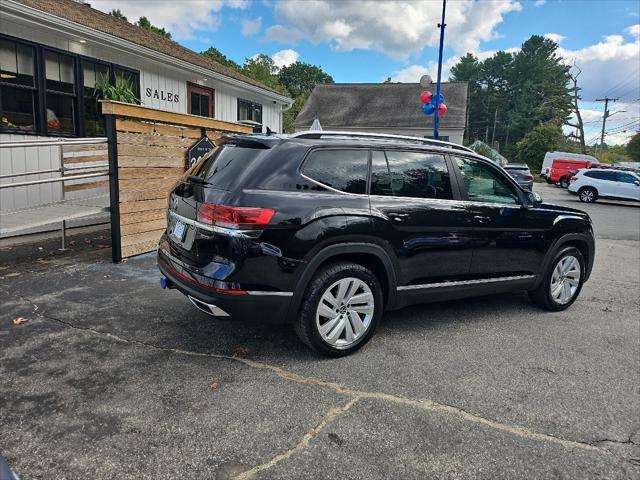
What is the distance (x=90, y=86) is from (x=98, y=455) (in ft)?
29.5

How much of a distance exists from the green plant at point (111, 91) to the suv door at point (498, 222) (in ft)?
24.8

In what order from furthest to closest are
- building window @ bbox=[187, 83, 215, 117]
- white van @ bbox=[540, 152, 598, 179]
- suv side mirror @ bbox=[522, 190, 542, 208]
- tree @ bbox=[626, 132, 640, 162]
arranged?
1. tree @ bbox=[626, 132, 640, 162]
2. white van @ bbox=[540, 152, 598, 179]
3. building window @ bbox=[187, 83, 215, 117]
4. suv side mirror @ bbox=[522, 190, 542, 208]

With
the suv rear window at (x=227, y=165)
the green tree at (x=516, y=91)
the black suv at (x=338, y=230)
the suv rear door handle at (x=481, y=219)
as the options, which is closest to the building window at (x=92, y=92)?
the black suv at (x=338, y=230)

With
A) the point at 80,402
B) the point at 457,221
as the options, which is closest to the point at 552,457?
the point at 457,221

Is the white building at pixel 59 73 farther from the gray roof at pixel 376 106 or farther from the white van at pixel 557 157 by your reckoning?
the white van at pixel 557 157

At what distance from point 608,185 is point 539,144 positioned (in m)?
24.8

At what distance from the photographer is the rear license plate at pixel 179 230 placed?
3591 millimetres

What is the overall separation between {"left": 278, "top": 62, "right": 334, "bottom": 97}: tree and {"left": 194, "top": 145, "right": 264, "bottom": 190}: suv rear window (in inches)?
2723

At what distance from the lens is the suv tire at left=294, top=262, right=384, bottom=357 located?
138 inches

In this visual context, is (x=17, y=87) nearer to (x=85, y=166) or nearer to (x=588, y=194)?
(x=85, y=166)

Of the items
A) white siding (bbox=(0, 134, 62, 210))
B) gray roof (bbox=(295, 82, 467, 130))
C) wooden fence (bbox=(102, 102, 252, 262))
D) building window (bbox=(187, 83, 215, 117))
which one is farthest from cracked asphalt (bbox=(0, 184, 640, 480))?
gray roof (bbox=(295, 82, 467, 130))

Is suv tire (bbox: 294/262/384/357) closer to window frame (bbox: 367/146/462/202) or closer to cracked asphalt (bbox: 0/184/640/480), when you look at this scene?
cracked asphalt (bbox: 0/184/640/480)

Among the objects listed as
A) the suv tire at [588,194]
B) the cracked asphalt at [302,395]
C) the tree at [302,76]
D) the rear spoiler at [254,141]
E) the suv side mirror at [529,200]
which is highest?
the tree at [302,76]

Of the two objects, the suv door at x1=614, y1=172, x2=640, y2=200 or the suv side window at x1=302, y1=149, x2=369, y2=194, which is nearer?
the suv side window at x1=302, y1=149, x2=369, y2=194
